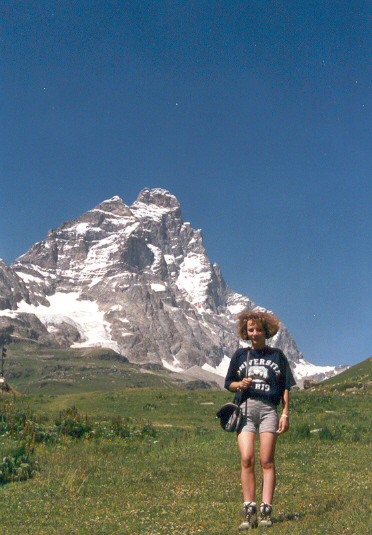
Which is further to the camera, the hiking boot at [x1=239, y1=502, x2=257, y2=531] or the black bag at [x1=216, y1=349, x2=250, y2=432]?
the black bag at [x1=216, y1=349, x2=250, y2=432]

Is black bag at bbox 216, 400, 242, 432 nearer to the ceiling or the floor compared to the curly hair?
nearer to the floor

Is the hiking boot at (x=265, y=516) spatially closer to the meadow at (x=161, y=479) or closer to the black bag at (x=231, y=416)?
the meadow at (x=161, y=479)

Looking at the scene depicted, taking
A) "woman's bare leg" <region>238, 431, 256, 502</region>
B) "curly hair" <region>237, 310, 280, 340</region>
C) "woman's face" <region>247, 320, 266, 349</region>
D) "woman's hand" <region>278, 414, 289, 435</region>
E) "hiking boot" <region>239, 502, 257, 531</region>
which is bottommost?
"hiking boot" <region>239, 502, 257, 531</region>

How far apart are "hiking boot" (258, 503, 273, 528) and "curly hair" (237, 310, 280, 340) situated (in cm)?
275

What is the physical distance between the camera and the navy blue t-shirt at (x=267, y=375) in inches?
372

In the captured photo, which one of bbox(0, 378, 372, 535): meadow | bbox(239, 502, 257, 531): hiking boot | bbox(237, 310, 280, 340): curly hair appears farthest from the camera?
bbox(237, 310, 280, 340): curly hair

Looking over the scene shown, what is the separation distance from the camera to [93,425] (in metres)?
19.7

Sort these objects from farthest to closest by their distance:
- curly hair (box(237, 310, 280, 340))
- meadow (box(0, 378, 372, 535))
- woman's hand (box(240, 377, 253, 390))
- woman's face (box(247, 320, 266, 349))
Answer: curly hair (box(237, 310, 280, 340)) → woman's face (box(247, 320, 266, 349)) → woman's hand (box(240, 377, 253, 390)) → meadow (box(0, 378, 372, 535))

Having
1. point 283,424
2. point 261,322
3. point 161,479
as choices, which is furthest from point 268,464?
point 161,479

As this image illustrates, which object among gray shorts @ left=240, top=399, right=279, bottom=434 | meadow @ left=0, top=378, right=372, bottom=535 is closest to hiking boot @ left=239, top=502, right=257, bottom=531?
meadow @ left=0, top=378, right=372, bottom=535

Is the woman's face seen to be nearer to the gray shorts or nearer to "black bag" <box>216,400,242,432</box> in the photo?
the gray shorts

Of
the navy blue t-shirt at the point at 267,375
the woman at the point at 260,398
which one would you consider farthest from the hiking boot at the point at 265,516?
the navy blue t-shirt at the point at 267,375

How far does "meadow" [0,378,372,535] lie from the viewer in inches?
354

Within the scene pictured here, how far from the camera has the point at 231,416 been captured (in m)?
9.56
